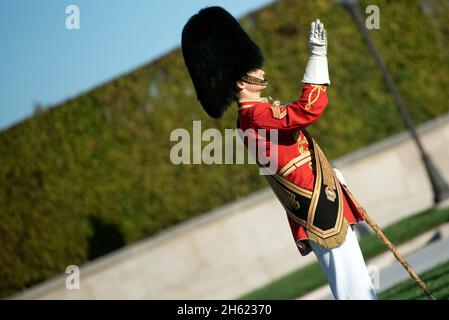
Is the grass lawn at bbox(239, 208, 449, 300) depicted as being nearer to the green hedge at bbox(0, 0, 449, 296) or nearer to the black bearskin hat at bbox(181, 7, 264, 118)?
the green hedge at bbox(0, 0, 449, 296)

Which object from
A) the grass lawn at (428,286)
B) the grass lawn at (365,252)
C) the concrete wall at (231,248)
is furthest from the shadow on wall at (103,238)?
the grass lawn at (428,286)

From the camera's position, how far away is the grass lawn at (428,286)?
25.6 ft

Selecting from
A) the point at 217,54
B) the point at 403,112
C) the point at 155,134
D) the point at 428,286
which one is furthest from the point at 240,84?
the point at 155,134

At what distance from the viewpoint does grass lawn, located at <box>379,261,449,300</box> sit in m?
7.80

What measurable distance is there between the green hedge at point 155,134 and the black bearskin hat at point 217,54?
9530 mm

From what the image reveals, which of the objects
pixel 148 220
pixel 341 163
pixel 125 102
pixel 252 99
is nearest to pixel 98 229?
pixel 148 220

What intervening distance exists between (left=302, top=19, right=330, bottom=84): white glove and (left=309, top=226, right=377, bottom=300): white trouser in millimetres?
968

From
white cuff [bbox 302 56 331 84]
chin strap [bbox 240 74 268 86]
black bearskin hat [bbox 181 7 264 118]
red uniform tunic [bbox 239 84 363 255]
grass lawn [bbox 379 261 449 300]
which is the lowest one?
grass lawn [bbox 379 261 449 300]

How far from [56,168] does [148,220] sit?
172 cm

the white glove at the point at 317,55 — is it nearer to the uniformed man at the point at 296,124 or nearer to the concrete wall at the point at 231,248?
the uniformed man at the point at 296,124

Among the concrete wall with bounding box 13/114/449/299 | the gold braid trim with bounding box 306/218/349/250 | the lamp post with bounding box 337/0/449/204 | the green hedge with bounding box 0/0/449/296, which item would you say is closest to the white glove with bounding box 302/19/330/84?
the gold braid trim with bounding box 306/218/349/250

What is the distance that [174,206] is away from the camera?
15648mm

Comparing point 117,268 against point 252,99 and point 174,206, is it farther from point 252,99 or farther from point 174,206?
point 252,99
